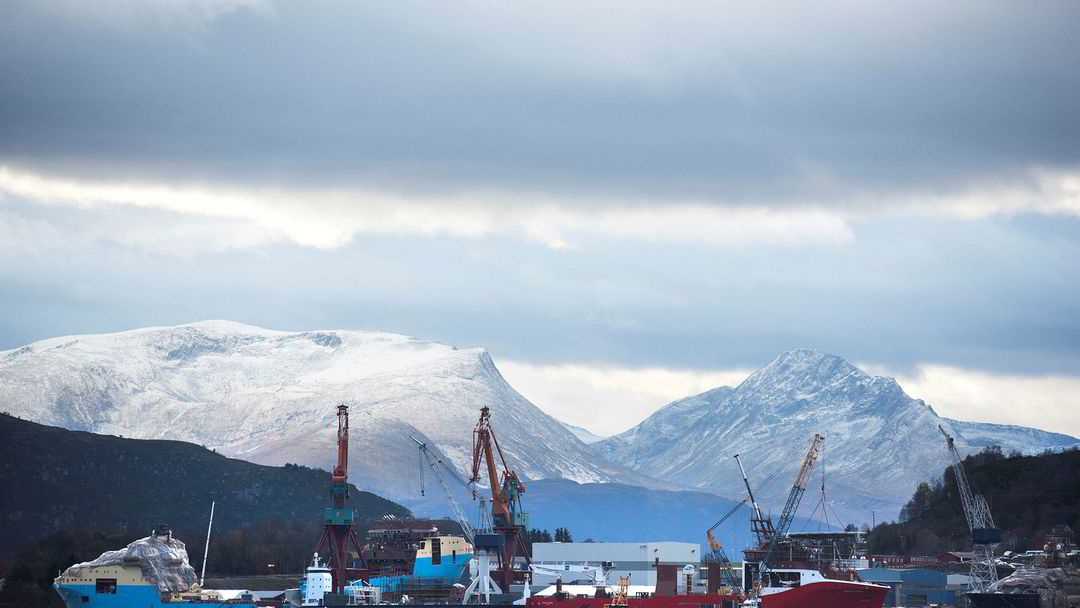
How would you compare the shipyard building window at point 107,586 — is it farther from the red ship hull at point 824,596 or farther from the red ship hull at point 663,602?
the red ship hull at point 824,596

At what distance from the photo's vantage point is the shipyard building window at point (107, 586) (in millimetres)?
177625

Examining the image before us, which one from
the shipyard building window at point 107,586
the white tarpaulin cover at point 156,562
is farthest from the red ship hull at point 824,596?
the shipyard building window at point 107,586

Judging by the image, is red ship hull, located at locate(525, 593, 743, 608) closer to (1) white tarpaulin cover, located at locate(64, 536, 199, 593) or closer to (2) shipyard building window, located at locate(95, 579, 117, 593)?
(1) white tarpaulin cover, located at locate(64, 536, 199, 593)

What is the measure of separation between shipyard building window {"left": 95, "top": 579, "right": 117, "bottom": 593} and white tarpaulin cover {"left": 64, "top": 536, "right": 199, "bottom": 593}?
176 centimetres

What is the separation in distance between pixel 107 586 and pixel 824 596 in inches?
2801

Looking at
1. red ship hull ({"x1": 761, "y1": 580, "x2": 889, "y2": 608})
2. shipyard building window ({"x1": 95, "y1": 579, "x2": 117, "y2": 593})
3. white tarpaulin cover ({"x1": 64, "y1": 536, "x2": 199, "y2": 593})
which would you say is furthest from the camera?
white tarpaulin cover ({"x1": 64, "y1": 536, "x2": 199, "y2": 593})

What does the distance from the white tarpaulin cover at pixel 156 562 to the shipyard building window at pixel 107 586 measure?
1.76 meters

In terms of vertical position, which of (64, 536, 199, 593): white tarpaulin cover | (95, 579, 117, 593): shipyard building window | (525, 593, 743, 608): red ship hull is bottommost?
(525, 593, 743, 608): red ship hull

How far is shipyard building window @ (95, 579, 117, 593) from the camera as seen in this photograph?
178 metres

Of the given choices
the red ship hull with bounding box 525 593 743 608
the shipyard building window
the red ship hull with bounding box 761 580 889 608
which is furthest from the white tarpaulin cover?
the red ship hull with bounding box 761 580 889 608

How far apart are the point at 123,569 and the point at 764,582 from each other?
63.8 m

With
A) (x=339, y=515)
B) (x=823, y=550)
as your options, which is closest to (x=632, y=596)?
(x=823, y=550)

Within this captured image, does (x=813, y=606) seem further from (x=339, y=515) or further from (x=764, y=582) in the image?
(x=339, y=515)

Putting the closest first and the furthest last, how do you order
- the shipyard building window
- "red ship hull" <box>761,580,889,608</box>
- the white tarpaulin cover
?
"red ship hull" <box>761,580,889,608</box> → the shipyard building window → the white tarpaulin cover
